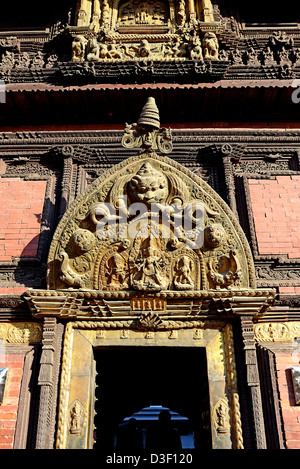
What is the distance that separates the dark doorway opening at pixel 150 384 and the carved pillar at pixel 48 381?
1.89ft

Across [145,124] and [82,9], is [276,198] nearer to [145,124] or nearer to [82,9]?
[145,124]

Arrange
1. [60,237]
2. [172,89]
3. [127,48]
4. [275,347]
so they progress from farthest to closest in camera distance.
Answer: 1. [127,48]
2. [172,89]
3. [60,237]
4. [275,347]

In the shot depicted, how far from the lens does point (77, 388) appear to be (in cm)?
457

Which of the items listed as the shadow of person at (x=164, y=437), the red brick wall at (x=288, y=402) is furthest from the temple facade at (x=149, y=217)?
the shadow of person at (x=164, y=437)

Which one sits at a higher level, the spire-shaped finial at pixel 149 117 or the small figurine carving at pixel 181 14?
the small figurine carving at pixel 181 14

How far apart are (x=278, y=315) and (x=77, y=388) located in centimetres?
256

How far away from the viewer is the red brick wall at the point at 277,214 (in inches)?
217

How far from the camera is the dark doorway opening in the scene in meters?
4.94

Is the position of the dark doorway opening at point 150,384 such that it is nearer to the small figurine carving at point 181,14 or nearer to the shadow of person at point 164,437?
the shadow of person at point 164,437

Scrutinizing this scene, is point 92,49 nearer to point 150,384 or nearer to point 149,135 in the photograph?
point 149,135

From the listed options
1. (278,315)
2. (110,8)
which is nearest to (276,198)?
(278,315)

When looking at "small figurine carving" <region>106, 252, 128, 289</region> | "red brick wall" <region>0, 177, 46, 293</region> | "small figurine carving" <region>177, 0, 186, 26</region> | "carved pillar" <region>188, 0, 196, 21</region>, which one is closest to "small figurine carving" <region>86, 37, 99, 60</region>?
"small figurine carving" <region>177, 0, 186, 26</region>

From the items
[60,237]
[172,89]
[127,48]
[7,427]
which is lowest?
[7,427]
